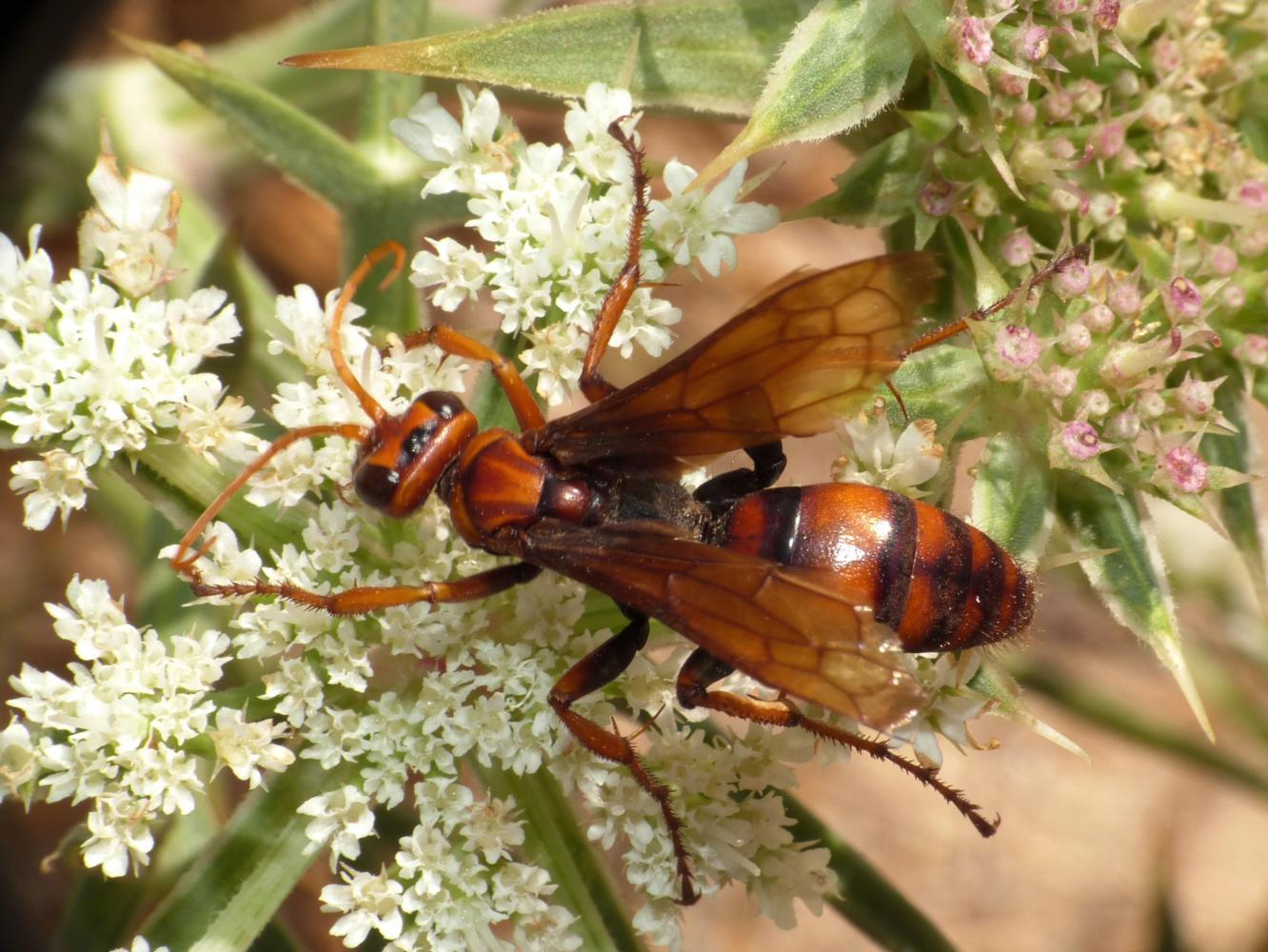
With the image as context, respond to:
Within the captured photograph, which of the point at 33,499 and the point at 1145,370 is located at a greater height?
the point at 33,499

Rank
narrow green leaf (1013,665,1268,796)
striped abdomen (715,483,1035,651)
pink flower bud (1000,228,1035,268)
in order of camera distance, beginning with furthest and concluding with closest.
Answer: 1. narrow green leaf (1013,665,1268,796)
2. pink flower bud (1000,228,1035,268)
3. striped abdomen (715,483,1035,651)

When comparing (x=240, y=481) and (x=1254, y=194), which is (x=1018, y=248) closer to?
(x=1254, y=194)

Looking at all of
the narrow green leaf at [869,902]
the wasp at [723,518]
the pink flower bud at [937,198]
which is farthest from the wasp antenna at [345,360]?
the narrow green leaf at [869,902]

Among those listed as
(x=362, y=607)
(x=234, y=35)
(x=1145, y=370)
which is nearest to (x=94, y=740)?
(x=362, y=607)

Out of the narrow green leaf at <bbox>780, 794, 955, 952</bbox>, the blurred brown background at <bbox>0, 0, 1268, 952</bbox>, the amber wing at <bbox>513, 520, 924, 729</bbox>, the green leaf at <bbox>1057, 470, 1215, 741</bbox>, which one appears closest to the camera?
the amber wing at <bbox>513, 520, 924, 729</bbox>

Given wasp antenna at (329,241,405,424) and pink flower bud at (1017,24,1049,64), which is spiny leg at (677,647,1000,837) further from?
pink flower bud at (1017,24,1049,64)

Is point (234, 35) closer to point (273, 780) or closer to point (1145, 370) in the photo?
point (273, 780)

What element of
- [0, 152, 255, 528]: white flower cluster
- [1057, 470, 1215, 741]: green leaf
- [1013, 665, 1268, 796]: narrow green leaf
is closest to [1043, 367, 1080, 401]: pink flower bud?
[1057, 470, 1215, 741]: green leaf
